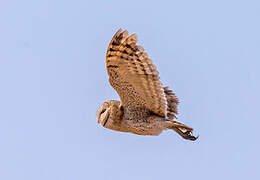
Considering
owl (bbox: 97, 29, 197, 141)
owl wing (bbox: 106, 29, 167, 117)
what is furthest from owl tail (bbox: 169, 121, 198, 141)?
owl wing (bbox: 106, 29, 167, 117)

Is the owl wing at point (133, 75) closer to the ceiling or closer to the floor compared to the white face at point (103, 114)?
closer to the ceiling

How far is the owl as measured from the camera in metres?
8.43

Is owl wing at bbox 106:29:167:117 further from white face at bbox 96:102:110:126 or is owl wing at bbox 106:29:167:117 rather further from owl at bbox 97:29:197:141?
white face at bbox 96:102:110:126

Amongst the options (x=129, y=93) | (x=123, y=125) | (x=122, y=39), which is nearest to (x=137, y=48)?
(x=122, y=39)

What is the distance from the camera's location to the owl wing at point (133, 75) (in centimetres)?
839

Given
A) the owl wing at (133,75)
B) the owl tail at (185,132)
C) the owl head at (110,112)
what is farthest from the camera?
the owl tail at (185,132)

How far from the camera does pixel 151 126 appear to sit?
31.2 feet

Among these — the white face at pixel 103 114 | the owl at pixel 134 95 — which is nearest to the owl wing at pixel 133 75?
the owl at pixel 134 95

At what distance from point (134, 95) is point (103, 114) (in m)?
0.67

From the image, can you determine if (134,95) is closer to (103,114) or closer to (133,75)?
(133,75)

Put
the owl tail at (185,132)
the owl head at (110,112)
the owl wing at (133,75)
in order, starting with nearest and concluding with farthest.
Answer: the owl wing at (133,75) → the owl head at (110,112) → the owl tail at (185,132)

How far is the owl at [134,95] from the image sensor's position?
27.7 feet

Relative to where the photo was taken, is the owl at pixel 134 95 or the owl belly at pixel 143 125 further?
the owl belly at pixel 143 125

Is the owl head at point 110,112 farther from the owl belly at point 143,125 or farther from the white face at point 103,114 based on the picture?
the owl belly at point 143,125
